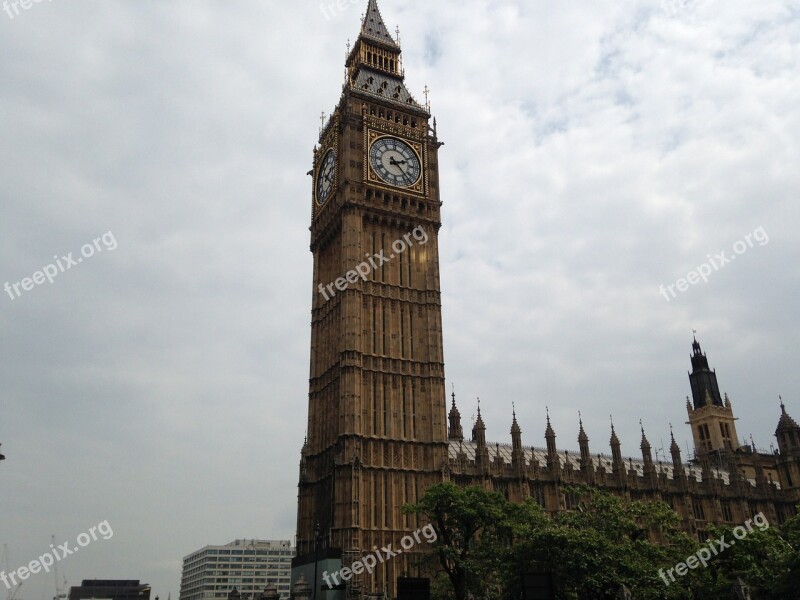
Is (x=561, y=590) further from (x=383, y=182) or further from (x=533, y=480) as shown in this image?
(x=383, y=182)

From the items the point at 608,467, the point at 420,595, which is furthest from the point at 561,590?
the point at 608,467

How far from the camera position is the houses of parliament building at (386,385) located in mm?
A: 65125

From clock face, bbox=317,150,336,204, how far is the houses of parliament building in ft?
0.85

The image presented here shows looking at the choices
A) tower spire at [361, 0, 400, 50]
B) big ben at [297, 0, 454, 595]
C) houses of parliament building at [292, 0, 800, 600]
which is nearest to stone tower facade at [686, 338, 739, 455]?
houses of parliament building at [292, 0, 800, 600]

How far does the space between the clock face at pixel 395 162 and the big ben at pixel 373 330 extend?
0.14 meters

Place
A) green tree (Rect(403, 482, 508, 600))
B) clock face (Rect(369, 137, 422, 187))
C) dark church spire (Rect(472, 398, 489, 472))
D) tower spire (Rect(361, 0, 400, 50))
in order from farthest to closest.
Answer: tower spire (Rect(361, 0, 400, 50)) → clock face (Rect(369, 137, 422, 187)) → dark church spire (Rect(472, 398, 489, 472)) → green tree (Rect(403, 482, 508, 600))

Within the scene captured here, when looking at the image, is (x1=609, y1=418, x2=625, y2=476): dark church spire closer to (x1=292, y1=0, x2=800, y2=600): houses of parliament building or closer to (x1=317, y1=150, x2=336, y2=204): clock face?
(x1=292, y1=0, x2=800, y2=600): houses of parliament building

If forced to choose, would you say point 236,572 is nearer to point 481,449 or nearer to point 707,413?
point 707,413

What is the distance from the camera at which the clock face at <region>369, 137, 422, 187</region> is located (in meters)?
80.2

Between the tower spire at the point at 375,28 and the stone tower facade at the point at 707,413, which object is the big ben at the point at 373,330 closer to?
the tower spire at the point at 375,28

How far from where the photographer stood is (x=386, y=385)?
2783 inches

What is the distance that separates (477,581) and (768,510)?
6221 centimetres

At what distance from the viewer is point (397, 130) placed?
8319 centimetres

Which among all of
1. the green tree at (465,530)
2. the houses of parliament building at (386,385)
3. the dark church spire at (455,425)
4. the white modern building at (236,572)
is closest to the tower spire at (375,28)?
the houses of parliament building at (386,385)
